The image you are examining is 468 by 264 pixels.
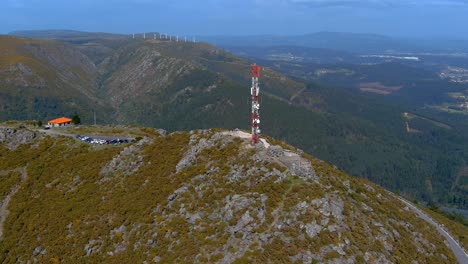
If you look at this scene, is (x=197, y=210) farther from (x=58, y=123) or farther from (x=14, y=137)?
(x=58, y=123)

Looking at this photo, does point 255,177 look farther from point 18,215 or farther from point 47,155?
point 47,155

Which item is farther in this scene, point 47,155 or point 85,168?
point 47,155

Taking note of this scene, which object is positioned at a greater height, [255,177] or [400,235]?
[255,177]

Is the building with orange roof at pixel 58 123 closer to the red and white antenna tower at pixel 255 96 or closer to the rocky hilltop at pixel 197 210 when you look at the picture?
the rocky hilltop at pixel 197 210

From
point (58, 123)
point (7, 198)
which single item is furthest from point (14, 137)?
point (58, 123)

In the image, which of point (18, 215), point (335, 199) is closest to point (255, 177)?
point (335, 199)

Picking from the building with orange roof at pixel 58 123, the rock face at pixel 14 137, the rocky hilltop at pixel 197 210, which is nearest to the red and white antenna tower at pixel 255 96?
the rocky hilltop at pixel 197 210
